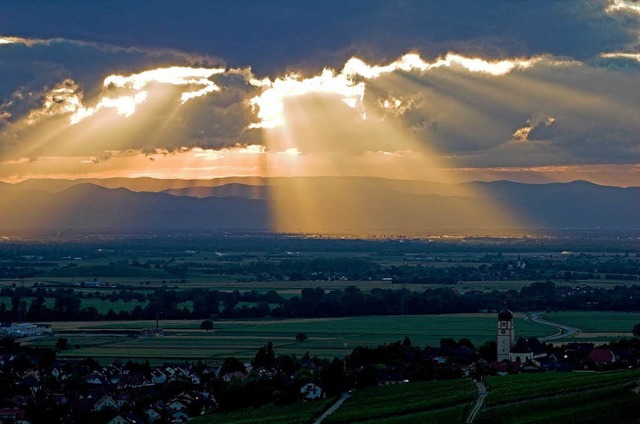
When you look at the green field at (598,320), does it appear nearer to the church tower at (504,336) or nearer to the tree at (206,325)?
the church tower at (504,336)

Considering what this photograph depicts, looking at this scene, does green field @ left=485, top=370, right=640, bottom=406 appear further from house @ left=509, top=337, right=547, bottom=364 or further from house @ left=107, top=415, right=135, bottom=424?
house @ left=107, top=415, right=135, bottom=424

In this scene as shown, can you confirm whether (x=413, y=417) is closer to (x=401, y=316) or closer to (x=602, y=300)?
(x=401, y=316)

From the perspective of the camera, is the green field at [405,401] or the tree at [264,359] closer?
the green field at [405,401]

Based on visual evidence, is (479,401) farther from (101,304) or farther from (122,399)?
(101,304)

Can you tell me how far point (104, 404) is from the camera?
8000cm

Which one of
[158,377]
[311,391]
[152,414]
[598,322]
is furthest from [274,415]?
[598,322]

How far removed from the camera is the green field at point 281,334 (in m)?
108

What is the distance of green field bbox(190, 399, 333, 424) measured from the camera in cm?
6924

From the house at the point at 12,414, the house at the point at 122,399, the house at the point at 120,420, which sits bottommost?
the house at the point at 120,420

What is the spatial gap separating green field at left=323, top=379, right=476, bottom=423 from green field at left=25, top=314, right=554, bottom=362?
25.3 metres

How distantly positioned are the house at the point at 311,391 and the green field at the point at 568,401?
11203mm

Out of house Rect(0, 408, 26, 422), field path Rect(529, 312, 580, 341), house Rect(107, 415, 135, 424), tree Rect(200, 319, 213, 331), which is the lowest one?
house Rect(107, 415, 135, 424)

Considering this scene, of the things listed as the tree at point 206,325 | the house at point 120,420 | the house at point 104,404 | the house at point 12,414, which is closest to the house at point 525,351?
the house at point 104,404

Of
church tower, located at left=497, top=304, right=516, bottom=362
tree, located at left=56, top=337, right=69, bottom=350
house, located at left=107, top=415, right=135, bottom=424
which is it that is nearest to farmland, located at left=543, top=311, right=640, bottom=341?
church tower, located at left=497, top=304, right=516, bottom=362
